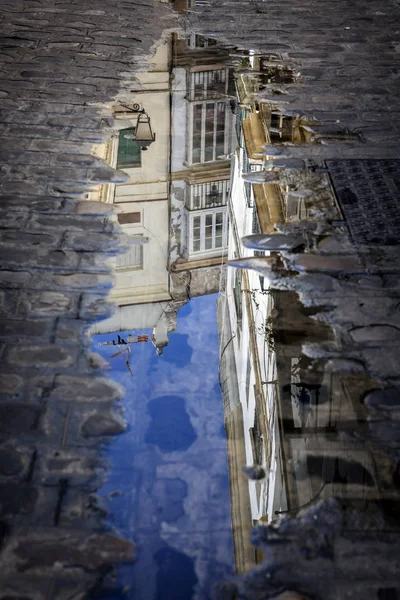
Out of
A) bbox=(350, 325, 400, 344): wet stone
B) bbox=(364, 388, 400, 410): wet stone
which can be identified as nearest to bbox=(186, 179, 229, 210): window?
bbox=(350, 325, 400, 344): wet stone

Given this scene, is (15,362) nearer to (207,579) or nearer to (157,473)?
(157,473)

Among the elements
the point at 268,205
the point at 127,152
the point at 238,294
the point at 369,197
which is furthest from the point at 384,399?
the point at 127,152

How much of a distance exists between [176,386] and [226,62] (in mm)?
5899

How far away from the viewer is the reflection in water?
8.57 feet

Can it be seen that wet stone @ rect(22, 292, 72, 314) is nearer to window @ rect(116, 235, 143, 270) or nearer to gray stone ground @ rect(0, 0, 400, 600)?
gray stone ground @ rect(0, 0, 400, 600)

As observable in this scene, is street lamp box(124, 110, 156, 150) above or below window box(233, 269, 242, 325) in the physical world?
above

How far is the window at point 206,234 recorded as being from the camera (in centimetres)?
462

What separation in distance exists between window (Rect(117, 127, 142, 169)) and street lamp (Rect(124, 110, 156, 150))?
0.12ft

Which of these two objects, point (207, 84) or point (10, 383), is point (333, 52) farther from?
point (10, 383)

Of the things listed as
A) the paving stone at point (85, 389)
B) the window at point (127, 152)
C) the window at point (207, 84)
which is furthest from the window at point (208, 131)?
the paving stone at point (85, 389)

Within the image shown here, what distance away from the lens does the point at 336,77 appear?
8.17 m

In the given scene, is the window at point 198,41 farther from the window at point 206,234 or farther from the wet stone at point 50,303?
the wet stone at point 50,303

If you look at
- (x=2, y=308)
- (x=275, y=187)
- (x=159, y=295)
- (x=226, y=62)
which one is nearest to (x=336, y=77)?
(x=226, y=62)

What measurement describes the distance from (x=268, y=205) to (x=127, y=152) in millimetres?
1453
